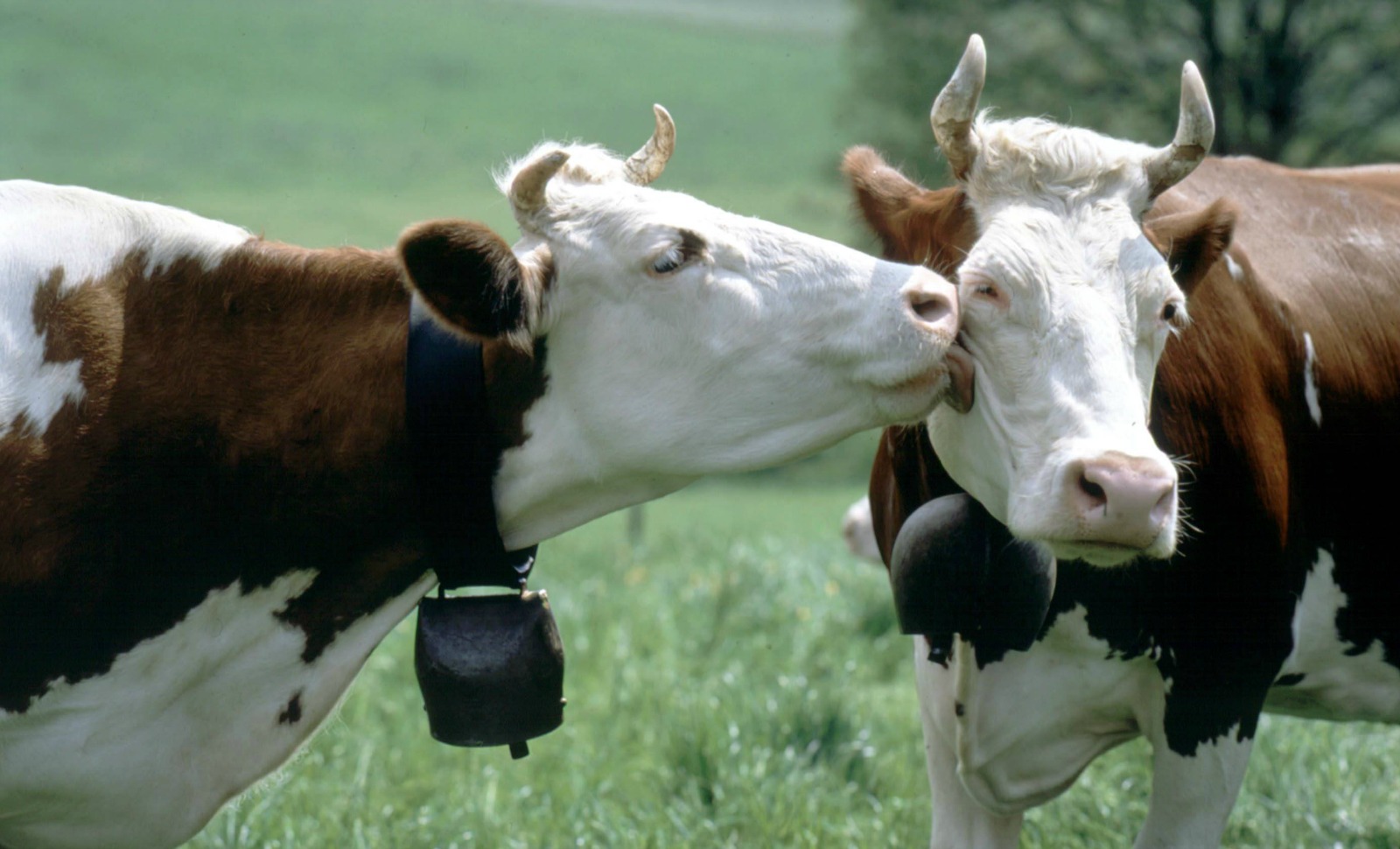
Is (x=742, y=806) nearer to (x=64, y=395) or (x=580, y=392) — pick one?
(x=580, y=392)

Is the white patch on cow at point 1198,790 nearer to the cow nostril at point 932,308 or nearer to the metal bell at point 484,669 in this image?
the cow nostril at point 932,308

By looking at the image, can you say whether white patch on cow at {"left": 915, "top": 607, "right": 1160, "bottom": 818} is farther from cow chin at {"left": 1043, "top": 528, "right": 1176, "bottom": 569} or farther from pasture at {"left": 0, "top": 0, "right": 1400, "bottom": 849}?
pasture at {"left": 0, "top": 0, "right": 1400, "bottom": 849}

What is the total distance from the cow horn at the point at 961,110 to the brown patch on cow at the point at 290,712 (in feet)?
6.04

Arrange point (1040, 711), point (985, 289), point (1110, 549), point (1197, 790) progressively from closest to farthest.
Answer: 1. point (1110, 549)
2. point (985, 289)
3. point (1197, 790)
4. point (1040, 711)

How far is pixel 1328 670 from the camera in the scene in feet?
12.2

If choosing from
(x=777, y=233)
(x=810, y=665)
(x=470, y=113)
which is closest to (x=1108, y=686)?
(x=777, y=233)

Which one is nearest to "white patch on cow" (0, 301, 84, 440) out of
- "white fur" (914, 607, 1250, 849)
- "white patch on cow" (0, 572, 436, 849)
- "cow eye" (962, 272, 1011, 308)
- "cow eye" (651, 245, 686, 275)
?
"white patch on cow" (0, 572, 436, 849)

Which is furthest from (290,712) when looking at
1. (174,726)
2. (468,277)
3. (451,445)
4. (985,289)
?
(985,289)

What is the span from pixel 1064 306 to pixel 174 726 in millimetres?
2033

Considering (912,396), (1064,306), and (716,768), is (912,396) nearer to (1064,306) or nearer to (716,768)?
(1064,306)

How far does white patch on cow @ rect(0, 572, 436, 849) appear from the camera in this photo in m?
2.85

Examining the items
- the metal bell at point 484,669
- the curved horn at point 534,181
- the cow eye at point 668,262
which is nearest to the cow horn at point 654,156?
the curved horn at point 534,181

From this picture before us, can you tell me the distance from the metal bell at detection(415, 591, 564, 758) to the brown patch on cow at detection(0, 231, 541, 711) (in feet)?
0.46

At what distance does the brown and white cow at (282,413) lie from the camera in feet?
9.20
